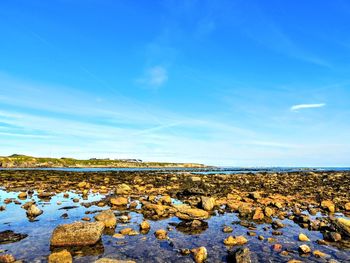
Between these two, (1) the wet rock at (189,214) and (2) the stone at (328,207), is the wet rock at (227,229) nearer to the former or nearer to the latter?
(1) the wet rock at (189,214)

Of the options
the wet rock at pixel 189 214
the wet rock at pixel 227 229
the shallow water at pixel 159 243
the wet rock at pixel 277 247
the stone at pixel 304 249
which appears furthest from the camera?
the wet rock at pixel 189 214

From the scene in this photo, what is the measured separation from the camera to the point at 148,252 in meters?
12.6

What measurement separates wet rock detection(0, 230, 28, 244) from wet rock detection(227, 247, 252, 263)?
33.1 feet

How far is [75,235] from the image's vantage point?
13.4 m

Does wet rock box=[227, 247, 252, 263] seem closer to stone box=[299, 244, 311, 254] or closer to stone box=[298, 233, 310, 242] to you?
stone box=[299, 244, 311, 254]

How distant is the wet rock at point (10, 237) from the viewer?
1366 centimetres

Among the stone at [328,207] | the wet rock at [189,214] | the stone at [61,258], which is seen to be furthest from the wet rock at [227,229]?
the stone at [328,207]

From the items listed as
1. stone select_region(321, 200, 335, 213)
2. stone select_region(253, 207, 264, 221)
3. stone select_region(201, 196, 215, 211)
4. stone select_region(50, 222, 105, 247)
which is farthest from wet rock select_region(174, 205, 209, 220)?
stone select_region(321, 200, 335, 213)

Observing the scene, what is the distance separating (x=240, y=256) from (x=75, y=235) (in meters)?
7.49

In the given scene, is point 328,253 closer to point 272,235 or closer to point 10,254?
point 272,235

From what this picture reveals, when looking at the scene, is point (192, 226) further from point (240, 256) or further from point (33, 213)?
point (33, 213)

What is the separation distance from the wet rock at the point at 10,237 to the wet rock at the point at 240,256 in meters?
10.1

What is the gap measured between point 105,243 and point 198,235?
16.3 ft

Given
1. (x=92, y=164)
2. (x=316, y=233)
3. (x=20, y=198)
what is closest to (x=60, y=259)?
(x=316, y=233)
